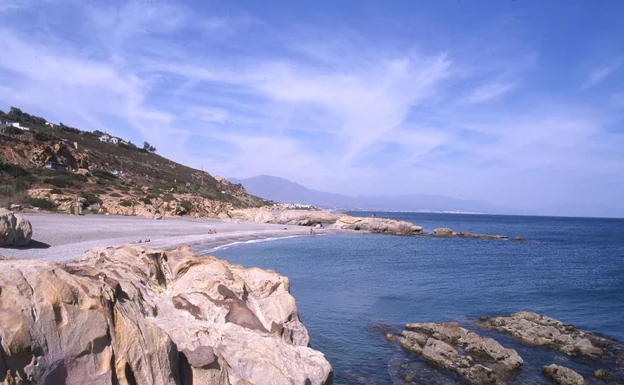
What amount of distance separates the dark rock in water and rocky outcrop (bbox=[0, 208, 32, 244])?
2210cm

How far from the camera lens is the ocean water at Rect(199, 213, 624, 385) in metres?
13.0

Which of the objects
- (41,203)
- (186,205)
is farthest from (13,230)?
(186,205)

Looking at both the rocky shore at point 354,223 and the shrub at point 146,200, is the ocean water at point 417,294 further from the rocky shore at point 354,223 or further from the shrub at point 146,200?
the rocky shore at point 354,223

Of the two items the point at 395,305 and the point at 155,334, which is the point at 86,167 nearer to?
the point at 395,305

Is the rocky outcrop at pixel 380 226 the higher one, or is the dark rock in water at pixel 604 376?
the rocky outcrop at pixel 380 226

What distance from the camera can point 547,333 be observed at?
15.6 meters

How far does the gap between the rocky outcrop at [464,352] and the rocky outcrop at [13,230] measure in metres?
16.2

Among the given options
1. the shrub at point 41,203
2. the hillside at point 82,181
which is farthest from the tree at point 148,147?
the shrub at point 41,203

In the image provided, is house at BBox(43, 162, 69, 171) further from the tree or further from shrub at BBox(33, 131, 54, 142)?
the tree

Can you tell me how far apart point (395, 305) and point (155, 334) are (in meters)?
16.8

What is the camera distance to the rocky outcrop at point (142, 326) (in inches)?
145

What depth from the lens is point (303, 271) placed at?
89.9ft

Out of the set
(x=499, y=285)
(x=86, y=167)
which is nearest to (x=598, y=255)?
(x=499, y=285)

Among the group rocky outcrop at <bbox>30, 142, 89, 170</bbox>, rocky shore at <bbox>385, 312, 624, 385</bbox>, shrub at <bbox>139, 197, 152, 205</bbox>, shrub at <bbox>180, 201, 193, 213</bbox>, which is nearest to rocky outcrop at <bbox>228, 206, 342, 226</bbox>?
shrub at <bbox>180, 201, 193, 213</bbox>
